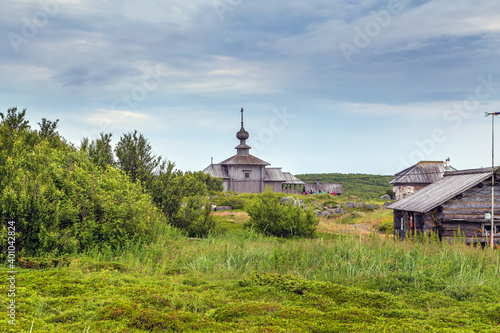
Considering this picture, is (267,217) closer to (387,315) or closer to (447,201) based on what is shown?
(447,201)

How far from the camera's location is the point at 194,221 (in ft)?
58.1

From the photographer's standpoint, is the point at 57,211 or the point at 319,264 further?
the point at 57,211

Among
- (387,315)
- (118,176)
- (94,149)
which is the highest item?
(94,149)

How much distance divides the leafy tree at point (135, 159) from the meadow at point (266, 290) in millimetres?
Answer: 6748

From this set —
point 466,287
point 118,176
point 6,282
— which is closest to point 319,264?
point 466,287

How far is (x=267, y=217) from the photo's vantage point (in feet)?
63.2

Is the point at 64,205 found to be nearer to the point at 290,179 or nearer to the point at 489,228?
the point at 489,228

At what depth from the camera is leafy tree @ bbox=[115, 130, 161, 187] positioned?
19.0 m

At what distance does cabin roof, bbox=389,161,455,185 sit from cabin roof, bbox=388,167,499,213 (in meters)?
33.4

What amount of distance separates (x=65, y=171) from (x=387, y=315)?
1105 cm

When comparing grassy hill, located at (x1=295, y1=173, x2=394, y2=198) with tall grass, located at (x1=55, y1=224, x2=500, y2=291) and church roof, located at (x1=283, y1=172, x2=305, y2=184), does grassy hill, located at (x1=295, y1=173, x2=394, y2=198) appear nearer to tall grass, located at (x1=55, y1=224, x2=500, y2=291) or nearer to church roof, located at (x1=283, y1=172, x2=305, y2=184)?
church roof, located at (x1=283, y1=172, x2=305, y2=184)

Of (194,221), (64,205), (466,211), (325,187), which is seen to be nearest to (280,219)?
(194,221)

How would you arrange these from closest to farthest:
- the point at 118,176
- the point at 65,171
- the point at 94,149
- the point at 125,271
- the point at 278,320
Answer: the point at 278,320 → the point at 125,271 → the point at 65,171 → the point at 118,176 → the point at 94,149

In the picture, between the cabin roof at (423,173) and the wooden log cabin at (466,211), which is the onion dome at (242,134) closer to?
the cabin roof at (423,173)
